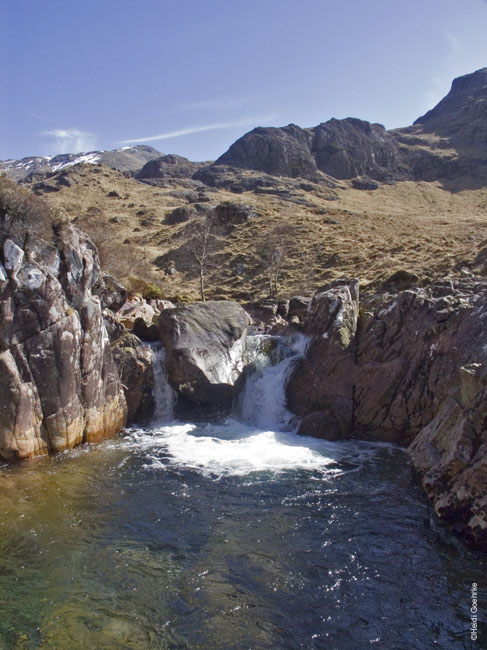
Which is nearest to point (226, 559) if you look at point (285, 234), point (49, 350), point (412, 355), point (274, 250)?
point (49, 350)

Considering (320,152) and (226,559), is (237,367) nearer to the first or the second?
(226,559)

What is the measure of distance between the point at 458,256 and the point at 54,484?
3609 centimetres

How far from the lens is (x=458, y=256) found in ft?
124

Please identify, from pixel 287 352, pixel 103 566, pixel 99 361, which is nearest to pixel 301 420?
pixel 287 352

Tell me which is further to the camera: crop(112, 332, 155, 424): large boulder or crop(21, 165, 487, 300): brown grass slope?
crop(21, 165, 487, 300): brown grass slope

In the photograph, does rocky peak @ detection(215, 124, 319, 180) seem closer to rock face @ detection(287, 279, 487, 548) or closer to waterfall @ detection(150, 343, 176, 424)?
rock face @ detection(287, 279, 487, 548)

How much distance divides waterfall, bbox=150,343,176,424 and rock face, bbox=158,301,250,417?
276 mm

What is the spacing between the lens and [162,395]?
19578 mm

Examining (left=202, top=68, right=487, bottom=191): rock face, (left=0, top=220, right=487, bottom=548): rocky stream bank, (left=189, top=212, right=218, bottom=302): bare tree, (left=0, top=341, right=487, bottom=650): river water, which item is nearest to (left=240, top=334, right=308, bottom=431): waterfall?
(left=0, top=220, right=487, bottom=548): rocky stream bank

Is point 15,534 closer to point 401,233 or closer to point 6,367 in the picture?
point 6,367

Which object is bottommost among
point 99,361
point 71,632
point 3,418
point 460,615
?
point 460,615

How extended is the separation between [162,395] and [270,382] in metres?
4.91

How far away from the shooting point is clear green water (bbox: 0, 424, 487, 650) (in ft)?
24.1

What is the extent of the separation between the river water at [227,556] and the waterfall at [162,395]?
156 inches
